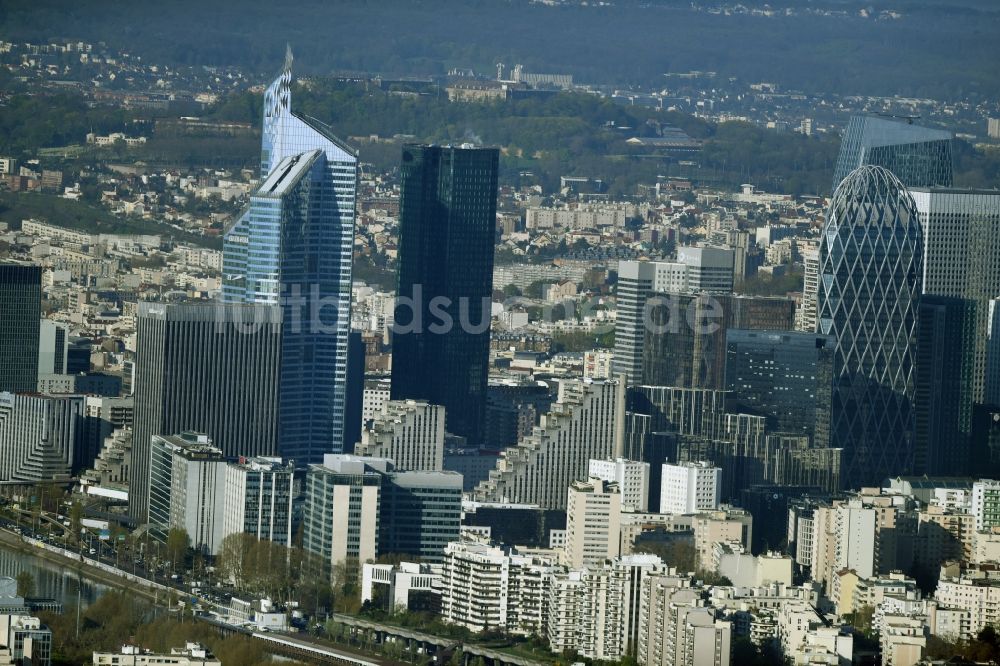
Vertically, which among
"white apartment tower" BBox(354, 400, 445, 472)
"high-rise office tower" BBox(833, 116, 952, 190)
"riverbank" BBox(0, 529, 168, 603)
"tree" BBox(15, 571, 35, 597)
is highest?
"high-rise office tower" BBox(833, 116, 952, 190)

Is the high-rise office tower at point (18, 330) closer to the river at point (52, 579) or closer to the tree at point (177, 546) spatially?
the river at point (52, 579)

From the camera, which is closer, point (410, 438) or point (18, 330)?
point (410, 438)

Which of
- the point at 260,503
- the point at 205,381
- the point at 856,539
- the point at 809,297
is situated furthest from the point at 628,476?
the point at 809,297

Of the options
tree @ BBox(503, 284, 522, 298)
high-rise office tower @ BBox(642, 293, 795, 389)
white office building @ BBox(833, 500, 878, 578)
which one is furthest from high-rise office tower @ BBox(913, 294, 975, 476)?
tree @ BBox(503, 284, 522, 298)

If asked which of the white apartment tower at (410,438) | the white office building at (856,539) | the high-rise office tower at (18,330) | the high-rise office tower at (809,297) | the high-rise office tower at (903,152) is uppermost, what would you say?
the high-rise office tower at (903,152)

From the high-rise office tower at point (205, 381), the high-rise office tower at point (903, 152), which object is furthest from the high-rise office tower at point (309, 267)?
the high-rise office tower at point (903, 152)

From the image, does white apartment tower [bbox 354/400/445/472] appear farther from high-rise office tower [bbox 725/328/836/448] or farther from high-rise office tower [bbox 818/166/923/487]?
high-rise office tower [bbox 818/166/923/487]

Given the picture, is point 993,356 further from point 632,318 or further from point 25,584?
point 25,584
